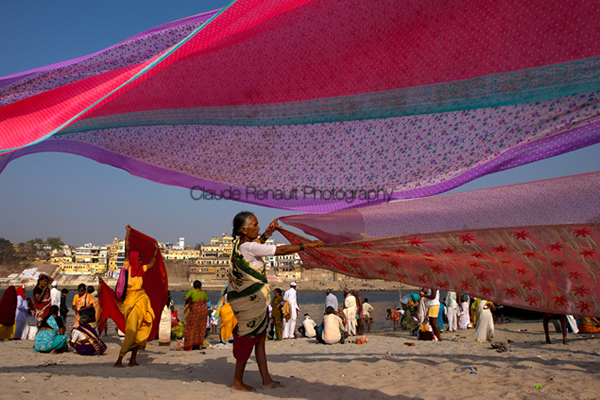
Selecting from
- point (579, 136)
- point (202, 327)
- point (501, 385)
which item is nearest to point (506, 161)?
point (579, 136)

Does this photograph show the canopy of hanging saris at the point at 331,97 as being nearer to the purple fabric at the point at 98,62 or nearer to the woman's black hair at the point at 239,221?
the purple fabric at the point at 98,62

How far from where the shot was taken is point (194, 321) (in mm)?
8930

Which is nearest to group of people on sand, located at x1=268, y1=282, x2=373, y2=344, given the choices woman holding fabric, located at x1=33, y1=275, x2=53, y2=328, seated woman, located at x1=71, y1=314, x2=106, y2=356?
seated woman, located at x1=71, y1=314, x2=106, y2=356

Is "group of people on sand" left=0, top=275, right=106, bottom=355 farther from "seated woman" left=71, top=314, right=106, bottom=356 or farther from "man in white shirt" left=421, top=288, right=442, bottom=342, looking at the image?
"man in white shirt" left=421, top=288, right=442, bottom=342

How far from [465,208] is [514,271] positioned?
53 cm

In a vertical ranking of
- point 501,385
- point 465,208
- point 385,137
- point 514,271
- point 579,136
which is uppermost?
point 385,137

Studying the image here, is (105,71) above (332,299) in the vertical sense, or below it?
above

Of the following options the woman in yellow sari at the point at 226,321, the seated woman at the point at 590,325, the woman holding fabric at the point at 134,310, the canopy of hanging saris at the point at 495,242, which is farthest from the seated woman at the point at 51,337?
the seated woman at the point at 590,325

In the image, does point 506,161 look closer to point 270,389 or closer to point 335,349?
point 270,389

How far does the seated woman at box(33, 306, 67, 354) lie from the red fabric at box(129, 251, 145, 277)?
114 inches

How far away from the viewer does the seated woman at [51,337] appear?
A: 26.6ft

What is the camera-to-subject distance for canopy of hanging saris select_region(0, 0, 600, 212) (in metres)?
2.59

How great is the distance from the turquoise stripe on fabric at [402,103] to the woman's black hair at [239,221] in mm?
962

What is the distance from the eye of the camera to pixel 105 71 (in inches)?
130
